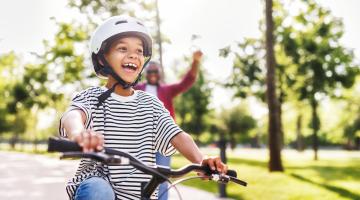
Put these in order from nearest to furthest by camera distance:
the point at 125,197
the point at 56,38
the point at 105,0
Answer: the point at 125,197, the point at 105,0, the point at 56,38

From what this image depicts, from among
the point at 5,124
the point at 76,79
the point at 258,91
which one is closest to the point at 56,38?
the point at 76,79

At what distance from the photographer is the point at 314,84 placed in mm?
28141

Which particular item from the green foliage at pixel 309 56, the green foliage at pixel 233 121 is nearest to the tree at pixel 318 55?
the green foliage at pixel 309 56

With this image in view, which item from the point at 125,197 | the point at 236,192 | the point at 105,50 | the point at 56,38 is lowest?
the point at 236,192

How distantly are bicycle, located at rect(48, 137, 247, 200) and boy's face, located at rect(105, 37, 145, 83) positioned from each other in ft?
2.37

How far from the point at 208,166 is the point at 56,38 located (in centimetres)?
2649

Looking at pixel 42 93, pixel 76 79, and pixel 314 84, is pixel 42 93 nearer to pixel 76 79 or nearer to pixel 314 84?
pixel 76 79

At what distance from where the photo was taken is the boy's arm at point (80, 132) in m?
1.73

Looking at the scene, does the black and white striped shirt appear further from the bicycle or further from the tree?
the tree

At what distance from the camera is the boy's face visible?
2658 millimetres

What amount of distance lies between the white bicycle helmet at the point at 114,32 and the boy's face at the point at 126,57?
4cm

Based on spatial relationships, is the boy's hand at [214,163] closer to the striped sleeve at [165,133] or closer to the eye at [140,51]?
the striped sleeve at [165,133]

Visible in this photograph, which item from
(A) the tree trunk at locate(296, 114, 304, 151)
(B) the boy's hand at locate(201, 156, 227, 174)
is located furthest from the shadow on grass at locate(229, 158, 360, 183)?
(A) the tree trunk at locate(296, 114, 304, 151)

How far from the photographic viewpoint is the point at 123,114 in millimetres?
2682
